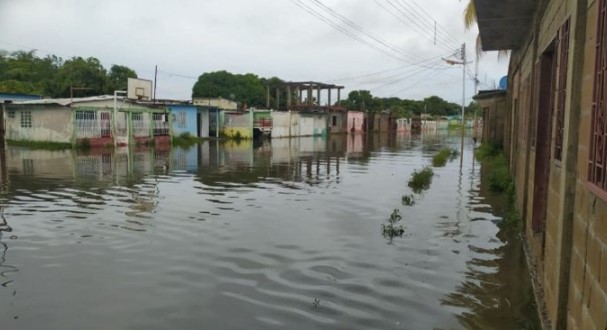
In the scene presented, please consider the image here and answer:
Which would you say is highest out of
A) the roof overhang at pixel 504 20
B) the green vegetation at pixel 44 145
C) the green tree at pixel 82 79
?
the green tree at pixel 82 79

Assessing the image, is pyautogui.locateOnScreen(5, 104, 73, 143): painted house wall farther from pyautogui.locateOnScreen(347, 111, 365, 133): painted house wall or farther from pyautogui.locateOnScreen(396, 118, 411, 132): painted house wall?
pyautogui.locateOnScreen(396, 118, 411, 132): painted house wall

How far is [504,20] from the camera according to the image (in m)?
9.68

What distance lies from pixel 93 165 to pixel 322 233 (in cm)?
1386

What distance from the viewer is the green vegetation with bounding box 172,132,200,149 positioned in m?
34.8

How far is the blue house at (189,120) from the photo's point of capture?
38.8 metres

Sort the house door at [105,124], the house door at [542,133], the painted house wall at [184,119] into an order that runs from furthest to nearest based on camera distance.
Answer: the painted house wall at [184,119] < the house door at [105,124] < the house door at [542,133]

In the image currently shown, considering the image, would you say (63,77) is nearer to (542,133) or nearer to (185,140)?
(185,140)

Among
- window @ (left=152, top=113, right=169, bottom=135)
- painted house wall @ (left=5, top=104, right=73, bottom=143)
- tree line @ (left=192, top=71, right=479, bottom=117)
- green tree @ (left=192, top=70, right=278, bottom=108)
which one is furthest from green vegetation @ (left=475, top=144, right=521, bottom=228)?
green tree @ (left=192, top=70, right=278, bottom=108)

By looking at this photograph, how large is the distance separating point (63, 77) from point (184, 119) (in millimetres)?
15375

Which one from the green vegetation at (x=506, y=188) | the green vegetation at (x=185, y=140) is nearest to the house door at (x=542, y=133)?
the green vegetation at (x=506, y=188)

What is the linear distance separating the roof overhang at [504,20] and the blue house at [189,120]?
95.4ft

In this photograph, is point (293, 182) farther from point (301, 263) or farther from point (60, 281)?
point (60, 281)

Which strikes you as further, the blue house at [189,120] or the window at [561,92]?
the blue house at [189,120]

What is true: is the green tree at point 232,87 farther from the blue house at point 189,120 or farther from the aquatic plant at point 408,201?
the aquatic plant at point 408,201
